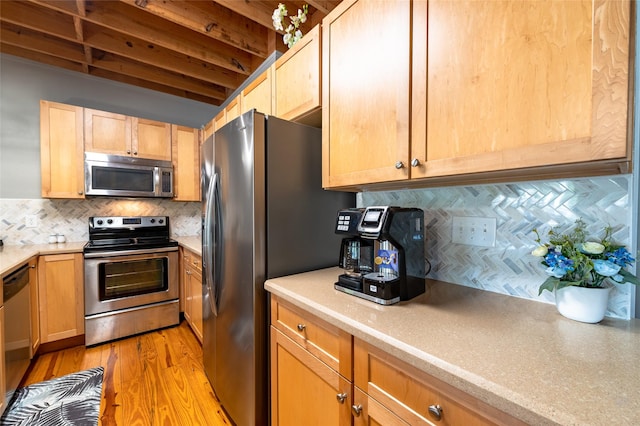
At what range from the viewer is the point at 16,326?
1760 mm

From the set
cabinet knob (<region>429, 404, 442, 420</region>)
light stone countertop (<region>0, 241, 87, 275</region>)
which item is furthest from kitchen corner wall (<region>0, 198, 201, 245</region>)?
cabinet knob (<region>429, 404, 442, 420</region>)

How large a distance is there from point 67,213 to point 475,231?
3736mm

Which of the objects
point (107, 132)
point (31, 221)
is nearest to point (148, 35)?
point (107, 132)

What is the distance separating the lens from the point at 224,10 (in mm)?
2195

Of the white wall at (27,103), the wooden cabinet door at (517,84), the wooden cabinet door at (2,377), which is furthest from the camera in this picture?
the white wall at (27,103)

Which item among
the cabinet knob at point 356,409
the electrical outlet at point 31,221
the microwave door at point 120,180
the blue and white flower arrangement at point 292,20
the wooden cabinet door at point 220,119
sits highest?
the blue and white flower arrangement at point 292,20

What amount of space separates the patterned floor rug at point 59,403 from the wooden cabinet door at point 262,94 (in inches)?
87.5

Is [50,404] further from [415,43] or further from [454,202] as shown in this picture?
[415,43]

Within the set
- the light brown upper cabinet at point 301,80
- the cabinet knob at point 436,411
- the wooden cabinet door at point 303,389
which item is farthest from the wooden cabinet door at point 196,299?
the cabinet knob at point 436,411

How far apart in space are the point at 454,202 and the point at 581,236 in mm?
454

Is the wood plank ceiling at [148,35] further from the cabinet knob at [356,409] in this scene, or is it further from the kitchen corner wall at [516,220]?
the cabinet knob at [356,409]

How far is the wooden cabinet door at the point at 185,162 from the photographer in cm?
313

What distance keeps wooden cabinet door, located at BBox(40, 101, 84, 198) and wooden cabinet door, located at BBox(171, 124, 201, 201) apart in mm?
823

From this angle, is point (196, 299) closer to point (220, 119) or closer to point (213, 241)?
point (213, 241)
